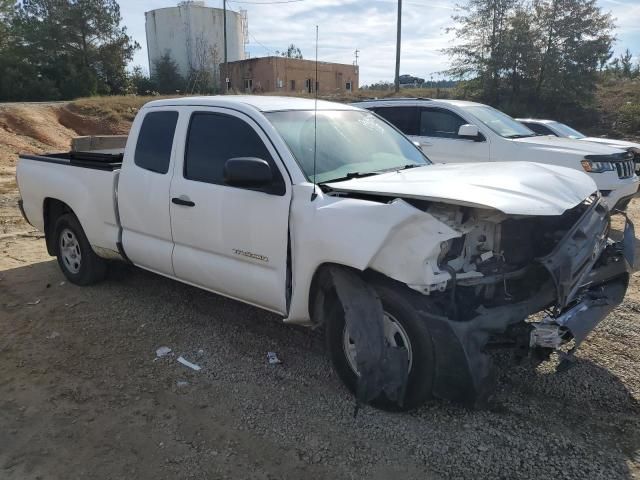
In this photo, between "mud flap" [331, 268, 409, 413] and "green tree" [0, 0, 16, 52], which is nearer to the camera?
"mud flap" [331, 268, 409, 413]

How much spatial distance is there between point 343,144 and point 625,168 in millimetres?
5632

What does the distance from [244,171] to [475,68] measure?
2542 centimetres

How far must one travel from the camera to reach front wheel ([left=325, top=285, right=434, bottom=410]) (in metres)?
3.02

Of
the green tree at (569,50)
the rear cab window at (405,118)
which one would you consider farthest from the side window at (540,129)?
the green tree at (569,50)

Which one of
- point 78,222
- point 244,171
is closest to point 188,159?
point 244,171

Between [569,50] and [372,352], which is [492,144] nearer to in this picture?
[372,352]

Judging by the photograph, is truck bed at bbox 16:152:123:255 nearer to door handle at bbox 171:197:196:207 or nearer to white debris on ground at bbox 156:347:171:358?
door handle at bbox 171:197:196:207

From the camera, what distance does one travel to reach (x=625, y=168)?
306 inches

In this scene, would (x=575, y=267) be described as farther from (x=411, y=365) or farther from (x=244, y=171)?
(x=244, y=171)

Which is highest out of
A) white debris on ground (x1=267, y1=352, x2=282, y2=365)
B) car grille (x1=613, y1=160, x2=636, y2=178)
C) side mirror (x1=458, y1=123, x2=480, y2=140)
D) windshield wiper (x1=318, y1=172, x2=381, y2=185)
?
side mirror (x1=458, y1=123, x2=480, y2=140)

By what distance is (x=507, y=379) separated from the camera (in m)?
3.67

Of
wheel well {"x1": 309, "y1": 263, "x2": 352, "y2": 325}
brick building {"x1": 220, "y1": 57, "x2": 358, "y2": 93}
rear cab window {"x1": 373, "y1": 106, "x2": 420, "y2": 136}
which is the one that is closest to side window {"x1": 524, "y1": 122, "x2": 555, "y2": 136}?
rear cab window {"x1": 373, "y1": 106, "x2": 420, "y2": 136}

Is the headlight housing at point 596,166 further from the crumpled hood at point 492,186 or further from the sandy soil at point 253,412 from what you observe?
the crumpled hood at point 492,186

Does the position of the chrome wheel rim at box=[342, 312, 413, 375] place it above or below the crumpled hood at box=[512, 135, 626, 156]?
below
